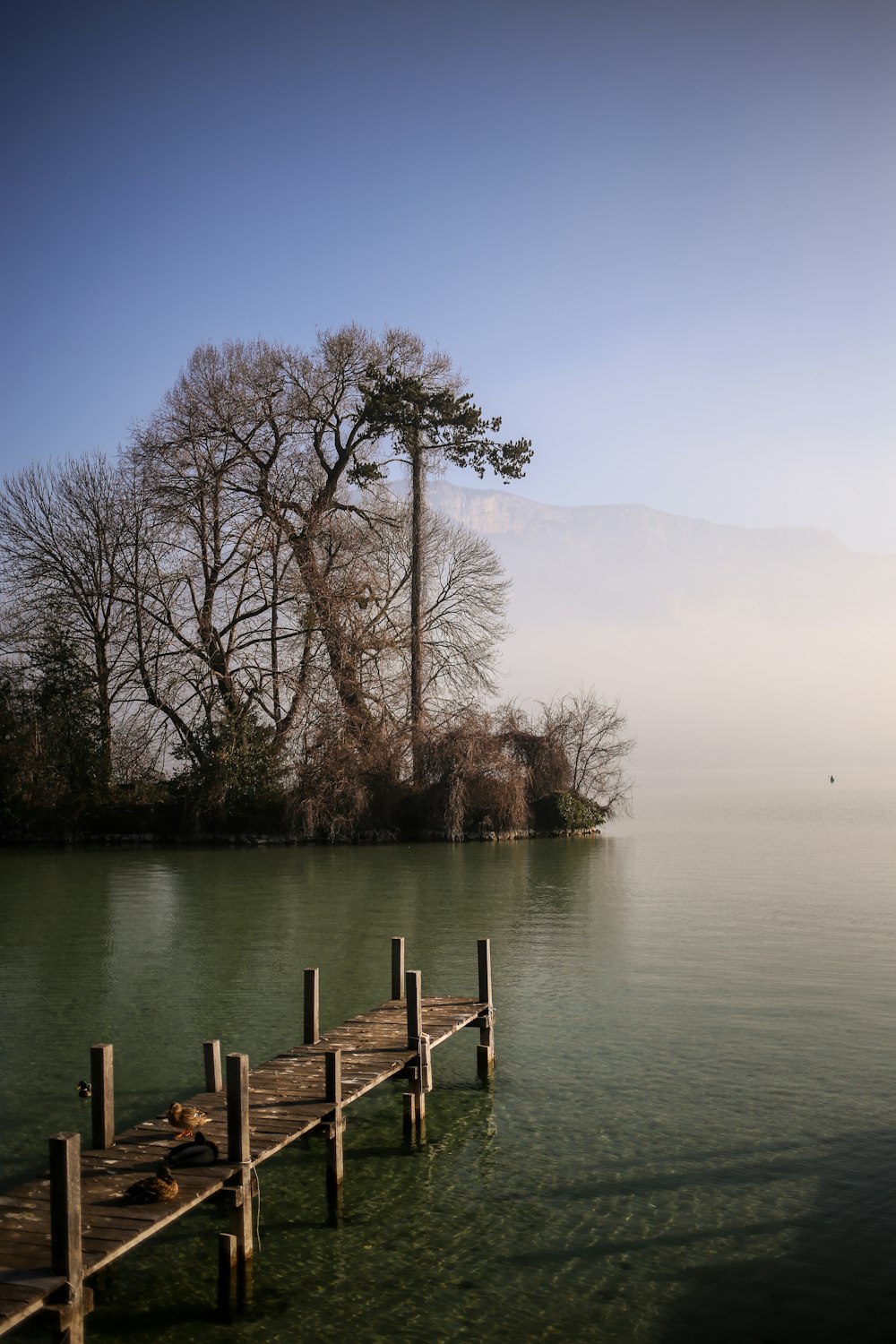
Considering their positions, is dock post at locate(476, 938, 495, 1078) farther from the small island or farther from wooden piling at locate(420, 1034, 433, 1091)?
the small island

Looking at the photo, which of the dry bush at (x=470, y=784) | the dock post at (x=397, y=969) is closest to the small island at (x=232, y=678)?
the dry bush at (x=470, y=784)

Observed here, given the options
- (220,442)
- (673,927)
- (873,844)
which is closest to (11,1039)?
(673,927)

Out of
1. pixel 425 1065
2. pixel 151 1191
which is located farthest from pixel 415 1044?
pixel 151 1191

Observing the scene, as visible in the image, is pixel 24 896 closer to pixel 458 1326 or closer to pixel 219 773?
pixel 219 773

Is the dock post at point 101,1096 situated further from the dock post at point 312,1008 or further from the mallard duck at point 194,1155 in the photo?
the dock post at point 312,1008

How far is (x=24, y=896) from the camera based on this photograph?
24.1m

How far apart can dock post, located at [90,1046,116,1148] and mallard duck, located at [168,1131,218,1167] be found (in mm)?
789

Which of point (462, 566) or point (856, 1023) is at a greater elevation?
point (462, 566)

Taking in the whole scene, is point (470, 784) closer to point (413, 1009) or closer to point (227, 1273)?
point (413, 1009)

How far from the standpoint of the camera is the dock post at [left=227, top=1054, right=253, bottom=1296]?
7.12 meters

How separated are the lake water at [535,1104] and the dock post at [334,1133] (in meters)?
0.17

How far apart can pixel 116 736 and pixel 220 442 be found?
9.96 metres

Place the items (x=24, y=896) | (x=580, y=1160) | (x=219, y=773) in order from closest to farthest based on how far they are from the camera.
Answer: (x=580, y=1160)
(x=24, y=896)
(x=219, y=773)

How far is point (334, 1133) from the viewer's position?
330 inches
